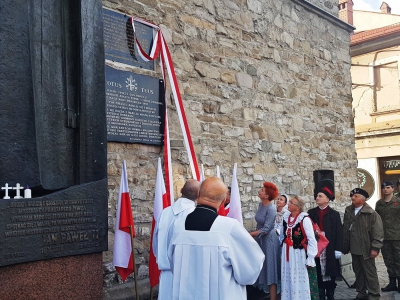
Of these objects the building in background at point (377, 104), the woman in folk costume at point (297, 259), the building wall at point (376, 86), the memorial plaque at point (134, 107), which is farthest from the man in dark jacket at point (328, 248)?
the building wall at point (376, 86)

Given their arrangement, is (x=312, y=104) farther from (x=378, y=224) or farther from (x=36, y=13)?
(x=36, y=13)

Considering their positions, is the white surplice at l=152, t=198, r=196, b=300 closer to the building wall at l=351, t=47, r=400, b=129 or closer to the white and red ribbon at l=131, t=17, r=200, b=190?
the white and red ribbon at l=131, t=17, r=200, b=190

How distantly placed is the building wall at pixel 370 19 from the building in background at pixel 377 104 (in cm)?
312

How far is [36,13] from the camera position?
328cm

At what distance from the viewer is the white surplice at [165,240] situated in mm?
3307

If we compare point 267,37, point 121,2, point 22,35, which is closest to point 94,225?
point 22,35

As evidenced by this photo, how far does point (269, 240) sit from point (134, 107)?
2.31 m

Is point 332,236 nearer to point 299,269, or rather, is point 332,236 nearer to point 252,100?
point 299,269

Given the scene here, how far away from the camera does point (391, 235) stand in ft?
21.4

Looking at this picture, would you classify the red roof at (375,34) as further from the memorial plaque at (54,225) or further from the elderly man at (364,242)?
the memorial plaque at (54,225)

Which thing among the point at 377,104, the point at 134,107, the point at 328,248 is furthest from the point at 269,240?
the point at 377,104

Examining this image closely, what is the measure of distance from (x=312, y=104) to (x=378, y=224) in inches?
137

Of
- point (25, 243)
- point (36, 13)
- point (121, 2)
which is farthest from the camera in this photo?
point (121, 2)

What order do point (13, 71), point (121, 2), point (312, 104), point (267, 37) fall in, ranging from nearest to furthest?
1. point (13, 71)
2. point (121, 2)
3. point (267, 37)
4. point (312, 104)
